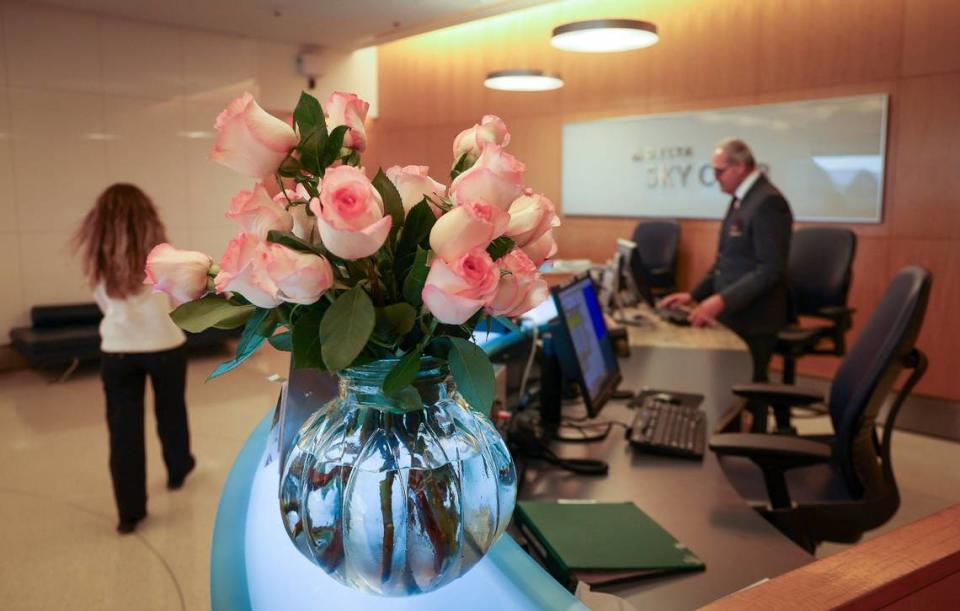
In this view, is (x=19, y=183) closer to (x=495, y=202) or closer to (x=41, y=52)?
(x=41, y=52)

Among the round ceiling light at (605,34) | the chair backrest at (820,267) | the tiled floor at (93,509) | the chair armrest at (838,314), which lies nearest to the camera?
the tiled floor at (93,509)

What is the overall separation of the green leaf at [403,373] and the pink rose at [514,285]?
0.09m

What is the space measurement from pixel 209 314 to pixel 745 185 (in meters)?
3.95

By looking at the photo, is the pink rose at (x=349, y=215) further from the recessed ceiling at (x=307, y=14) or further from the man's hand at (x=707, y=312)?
the recessed ceiling at (x=307, y=14)

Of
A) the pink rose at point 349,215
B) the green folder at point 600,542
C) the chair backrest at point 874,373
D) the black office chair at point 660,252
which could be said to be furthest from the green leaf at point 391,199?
the black office chair at point 660,252

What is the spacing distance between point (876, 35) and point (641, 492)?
5001 millimetres

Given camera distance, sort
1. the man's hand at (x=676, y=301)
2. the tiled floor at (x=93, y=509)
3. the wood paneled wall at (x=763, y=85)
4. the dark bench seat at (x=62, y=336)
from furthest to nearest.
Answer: the dark bench seat at (x=62, y=336)
the wood paneled wall at (x=763, y=85)
the man's hand at (x=676, y=301)
the tiled floor at (x=93, y=509)

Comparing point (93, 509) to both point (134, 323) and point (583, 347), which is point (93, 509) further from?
point (583, 347)

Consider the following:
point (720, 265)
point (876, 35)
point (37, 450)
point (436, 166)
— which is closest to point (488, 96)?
point (876, 35)

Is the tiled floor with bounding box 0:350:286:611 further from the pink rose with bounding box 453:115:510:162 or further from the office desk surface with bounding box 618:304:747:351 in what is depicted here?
the office desk surface with bounding box 618:304:747:351

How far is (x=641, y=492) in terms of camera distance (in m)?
1.91

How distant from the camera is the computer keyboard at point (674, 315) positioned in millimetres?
4109

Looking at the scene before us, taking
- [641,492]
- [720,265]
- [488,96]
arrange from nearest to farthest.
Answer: [641,492], [720,265], [488,96]

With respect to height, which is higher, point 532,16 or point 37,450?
point 532,16
